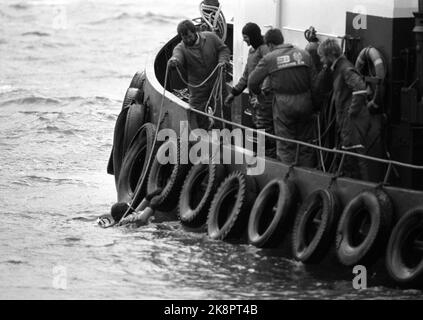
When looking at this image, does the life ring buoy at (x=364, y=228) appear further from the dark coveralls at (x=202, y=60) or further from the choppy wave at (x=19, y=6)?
the choppy wave at (x=19, y=6)

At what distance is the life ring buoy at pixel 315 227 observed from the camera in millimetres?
10672

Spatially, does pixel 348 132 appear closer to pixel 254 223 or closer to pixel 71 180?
pixel 254 223

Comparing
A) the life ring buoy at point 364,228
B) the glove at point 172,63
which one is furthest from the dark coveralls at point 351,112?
the glove at point 172,63

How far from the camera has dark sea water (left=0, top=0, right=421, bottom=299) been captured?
10.9 meters

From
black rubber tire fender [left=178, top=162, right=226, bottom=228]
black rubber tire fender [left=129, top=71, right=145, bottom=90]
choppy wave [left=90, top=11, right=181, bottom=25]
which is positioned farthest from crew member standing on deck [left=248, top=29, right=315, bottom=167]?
choppy wave [left=90, top=11, right=181, bottom=25]

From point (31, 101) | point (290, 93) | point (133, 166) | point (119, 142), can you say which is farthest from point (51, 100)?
point (290, 93)

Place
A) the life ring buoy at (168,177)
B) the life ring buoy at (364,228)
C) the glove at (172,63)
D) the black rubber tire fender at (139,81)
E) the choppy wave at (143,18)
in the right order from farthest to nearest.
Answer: the choppy wave at (143,18) < the black rubber tire fender at (139,81) < the glove at (172,63) < the life ring buoy at (168,177) < the life ring buoy at (364,228)

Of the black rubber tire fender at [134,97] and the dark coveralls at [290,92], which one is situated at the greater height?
the dark coveralls at [290,92]

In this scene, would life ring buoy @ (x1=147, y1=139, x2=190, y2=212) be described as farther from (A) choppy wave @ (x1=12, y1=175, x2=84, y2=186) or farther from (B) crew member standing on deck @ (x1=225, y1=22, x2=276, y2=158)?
(A) choppy wave @ (x1=12, y1=175, x2=84, y2=186)

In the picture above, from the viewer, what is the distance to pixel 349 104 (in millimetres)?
11305

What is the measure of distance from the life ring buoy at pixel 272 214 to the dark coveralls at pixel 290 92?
1.73 feet

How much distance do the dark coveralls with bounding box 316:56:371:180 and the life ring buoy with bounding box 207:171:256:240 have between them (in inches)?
39.4

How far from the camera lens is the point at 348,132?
11289 millimetres
